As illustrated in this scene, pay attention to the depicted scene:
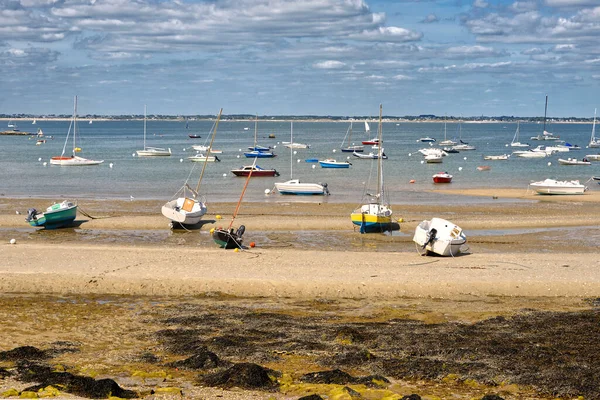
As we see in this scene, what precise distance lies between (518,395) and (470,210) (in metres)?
32.6

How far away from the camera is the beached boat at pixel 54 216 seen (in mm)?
37250

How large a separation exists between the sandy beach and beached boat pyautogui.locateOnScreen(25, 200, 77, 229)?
0.49 metres

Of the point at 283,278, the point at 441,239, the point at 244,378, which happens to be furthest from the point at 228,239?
the point at 244,378

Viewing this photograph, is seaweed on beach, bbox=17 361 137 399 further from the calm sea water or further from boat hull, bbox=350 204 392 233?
the calm sea water

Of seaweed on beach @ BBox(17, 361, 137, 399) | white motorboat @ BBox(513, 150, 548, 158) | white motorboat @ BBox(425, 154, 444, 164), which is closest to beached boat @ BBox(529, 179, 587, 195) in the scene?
white motorboat @ BBox(425, 154, 444, 164)

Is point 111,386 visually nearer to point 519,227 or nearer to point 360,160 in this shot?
point 519,227

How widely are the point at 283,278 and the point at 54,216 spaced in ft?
55.2

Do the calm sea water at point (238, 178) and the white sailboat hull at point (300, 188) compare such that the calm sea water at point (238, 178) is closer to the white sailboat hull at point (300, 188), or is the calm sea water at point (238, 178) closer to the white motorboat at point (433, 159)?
the white sailboat hull at point (300, 188)

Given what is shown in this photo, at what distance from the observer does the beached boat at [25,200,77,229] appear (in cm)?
3725

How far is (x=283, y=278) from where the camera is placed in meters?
24.8

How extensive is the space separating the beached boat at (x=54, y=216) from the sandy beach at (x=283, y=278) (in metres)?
0.49

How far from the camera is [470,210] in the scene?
47.1 metres

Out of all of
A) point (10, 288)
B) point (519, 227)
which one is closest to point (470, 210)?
point (519, 227)

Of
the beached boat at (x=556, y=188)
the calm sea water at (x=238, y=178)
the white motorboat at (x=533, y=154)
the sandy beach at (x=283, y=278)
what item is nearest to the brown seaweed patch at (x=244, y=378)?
the sandy beach at (x=283, y=278)
